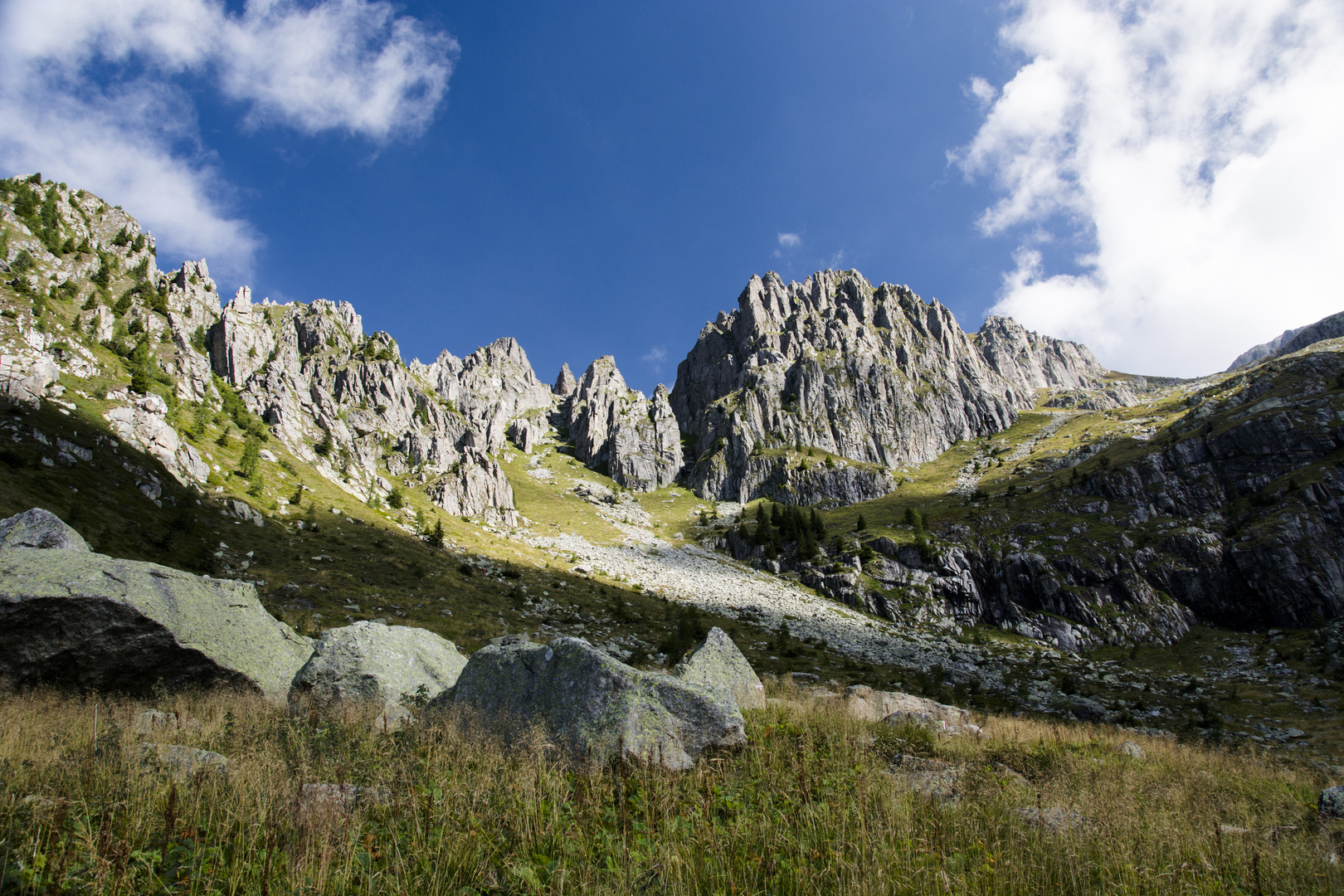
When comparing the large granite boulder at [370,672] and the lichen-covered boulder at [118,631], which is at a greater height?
the lichen-covered boulder at [118,631]

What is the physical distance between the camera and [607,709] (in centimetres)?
792

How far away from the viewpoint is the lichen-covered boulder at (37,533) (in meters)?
14.1

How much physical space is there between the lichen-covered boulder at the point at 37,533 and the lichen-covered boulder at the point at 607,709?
14791 mm

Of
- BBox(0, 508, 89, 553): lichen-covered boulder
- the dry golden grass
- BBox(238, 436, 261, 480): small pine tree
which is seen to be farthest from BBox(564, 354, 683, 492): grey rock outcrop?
the dry golden grass

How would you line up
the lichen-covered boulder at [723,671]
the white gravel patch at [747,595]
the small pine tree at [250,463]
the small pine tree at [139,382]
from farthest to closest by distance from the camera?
the small pine tree at [250,463]
the white gravel patch at [747,595]
the small pine tree at [139,382]
the lichen-covered boulder at [723,671]

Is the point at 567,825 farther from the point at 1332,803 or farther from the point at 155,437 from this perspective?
the point at 155,437

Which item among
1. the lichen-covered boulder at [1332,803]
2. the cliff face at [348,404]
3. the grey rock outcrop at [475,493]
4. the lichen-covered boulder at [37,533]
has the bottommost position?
the lichen-covered boulder at [1332,803]

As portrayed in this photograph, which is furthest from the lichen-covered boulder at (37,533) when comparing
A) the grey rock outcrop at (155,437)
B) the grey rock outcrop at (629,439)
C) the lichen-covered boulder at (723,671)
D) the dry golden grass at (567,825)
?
the grey rock outcrop at (629,439)

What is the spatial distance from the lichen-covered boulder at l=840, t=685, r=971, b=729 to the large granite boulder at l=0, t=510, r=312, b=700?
586 inches

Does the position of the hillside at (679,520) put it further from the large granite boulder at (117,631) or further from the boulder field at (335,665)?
the large granite boulder at (117,631)

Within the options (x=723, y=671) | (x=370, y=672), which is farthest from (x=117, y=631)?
(x=723, y=671)

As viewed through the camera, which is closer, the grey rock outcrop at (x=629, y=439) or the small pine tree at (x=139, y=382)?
the small pine tree at (x=139, y=382)

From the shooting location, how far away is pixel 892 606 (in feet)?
242

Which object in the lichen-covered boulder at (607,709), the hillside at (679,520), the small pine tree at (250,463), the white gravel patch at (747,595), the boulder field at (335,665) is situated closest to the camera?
the lichen-covered boulder at (607,709)
